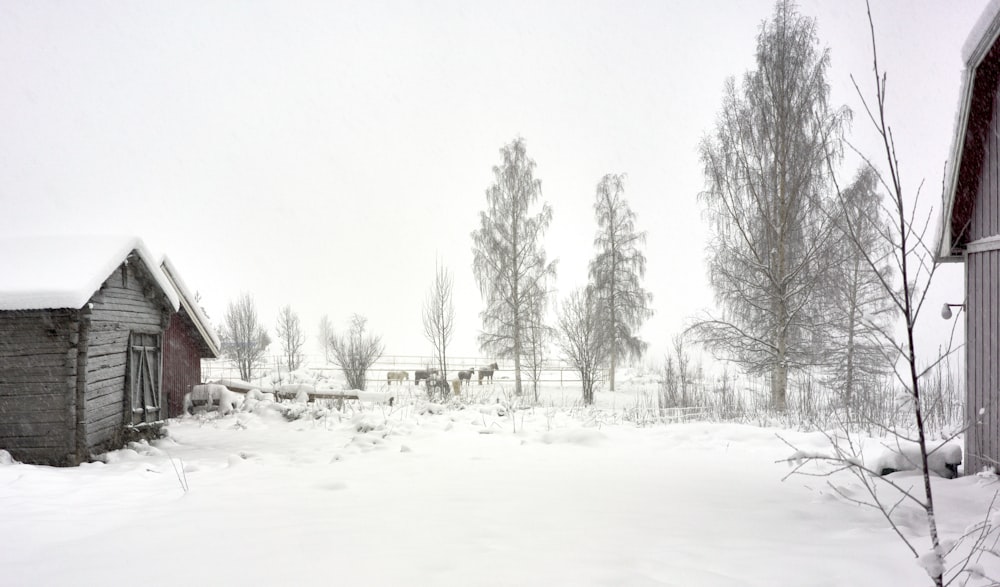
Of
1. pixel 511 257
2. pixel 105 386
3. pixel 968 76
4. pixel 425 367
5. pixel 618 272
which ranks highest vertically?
pixel 511 257

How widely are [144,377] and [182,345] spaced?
371 centimetres

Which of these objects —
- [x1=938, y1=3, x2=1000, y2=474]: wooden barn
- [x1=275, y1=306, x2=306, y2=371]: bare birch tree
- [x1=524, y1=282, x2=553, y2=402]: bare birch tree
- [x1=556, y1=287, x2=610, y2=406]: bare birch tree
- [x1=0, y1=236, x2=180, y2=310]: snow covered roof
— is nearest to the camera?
[x1=938, y1=3, x2=1000, y2=474]: wooden barn

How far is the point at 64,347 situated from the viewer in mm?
8781

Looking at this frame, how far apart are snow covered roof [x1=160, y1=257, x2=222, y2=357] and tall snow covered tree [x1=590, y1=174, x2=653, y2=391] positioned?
13.9 metres

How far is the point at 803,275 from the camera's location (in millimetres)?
12070

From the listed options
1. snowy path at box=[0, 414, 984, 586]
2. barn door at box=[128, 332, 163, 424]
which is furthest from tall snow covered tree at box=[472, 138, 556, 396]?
snowy path at box=[0, 414, 984, 586]

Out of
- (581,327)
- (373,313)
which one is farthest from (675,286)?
(581,327)

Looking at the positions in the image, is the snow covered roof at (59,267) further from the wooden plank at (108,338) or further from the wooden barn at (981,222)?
the wooden barn at (981,222)

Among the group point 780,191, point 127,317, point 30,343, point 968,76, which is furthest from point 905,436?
point 127,317

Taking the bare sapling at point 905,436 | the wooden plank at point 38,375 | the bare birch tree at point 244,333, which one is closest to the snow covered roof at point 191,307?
the wooden plank at point 38,375

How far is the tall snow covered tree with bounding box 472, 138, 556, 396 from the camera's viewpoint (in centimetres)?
2127

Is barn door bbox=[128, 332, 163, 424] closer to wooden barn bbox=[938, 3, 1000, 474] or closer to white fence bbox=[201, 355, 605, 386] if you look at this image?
white fence bbox=[201, 355, 605, 386]

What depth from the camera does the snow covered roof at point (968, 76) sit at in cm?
479

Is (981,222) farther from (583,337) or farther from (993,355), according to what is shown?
(583,337)
